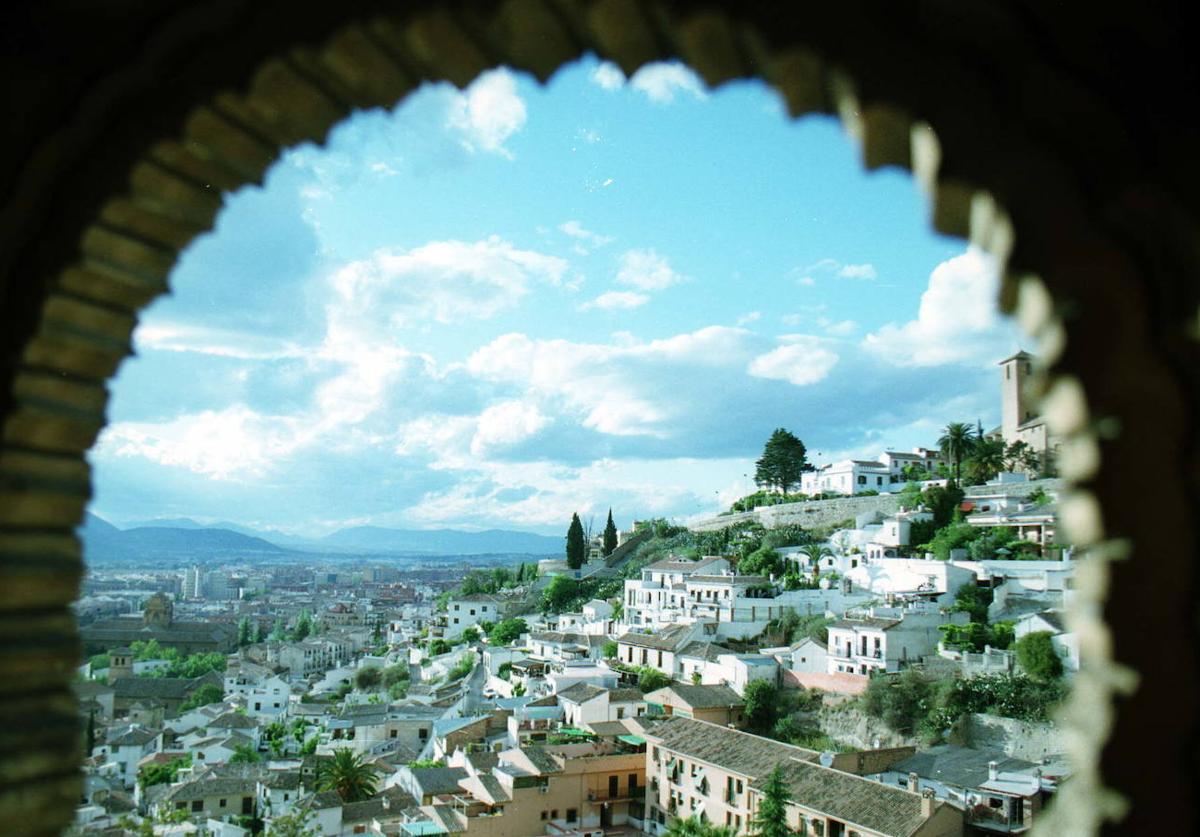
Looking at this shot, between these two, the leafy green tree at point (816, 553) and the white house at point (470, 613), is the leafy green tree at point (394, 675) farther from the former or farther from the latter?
the leafy green tree at point (816, 553)

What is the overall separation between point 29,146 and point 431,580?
114600 mm

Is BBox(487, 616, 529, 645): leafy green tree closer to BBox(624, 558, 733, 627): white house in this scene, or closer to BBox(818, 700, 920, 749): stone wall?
BBox(624, 558, 733, 627): white house

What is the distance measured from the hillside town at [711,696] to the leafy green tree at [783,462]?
171mm

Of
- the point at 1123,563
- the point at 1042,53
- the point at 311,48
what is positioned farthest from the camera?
the point at 311,48

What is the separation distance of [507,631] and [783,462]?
587 inches

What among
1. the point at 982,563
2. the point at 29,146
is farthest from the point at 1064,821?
the point at 982,563

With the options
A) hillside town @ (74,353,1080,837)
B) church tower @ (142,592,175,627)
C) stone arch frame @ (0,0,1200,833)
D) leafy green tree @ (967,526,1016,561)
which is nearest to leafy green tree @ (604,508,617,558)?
hillside town @ (74,353,1080,837)

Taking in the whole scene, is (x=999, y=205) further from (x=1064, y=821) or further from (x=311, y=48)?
(x=311, y=48)

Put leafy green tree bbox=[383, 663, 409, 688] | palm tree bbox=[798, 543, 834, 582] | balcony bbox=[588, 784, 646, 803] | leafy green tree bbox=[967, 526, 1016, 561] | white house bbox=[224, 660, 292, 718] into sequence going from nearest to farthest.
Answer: balcony bbox=[588, 784, 646, 803] → leafy green tree bbox=[967, 526, 1016, 561] → palm tree bbox=[798, 543, 834, 582] → white house bbox=[224, 660, 292, 718] → leafy green tree bbox=[383, 663, 409, 688]

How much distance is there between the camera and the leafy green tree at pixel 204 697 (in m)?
35.8

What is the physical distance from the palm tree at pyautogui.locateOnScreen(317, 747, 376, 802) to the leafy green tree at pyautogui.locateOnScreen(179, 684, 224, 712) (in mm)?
19009

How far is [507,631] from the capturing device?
3516 centimetres

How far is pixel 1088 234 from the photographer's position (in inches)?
34.2

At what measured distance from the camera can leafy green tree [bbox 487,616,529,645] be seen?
34656 mm
